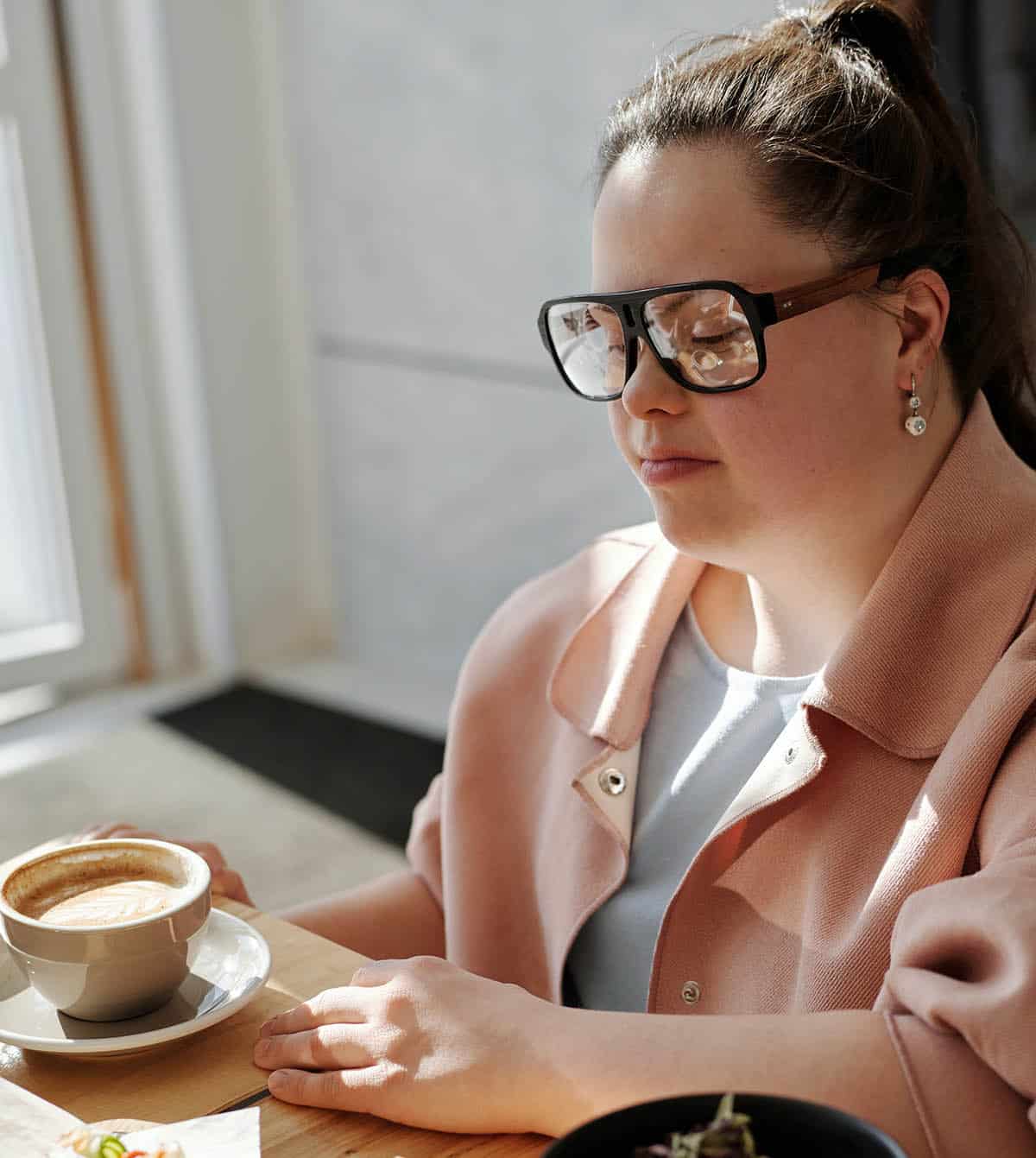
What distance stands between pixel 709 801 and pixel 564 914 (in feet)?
0.51

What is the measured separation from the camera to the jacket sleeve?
0.70 meters

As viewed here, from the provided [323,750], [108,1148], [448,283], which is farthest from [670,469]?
[323,750]

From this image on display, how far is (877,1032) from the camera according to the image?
0.75 m

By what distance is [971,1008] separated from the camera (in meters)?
0.71

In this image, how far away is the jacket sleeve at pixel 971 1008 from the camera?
2.30 ft

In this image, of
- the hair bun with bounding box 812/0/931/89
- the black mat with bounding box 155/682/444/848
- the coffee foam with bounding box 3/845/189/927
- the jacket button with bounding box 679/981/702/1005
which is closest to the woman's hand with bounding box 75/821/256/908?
the coffee foam with bounding box 3/845/189/927

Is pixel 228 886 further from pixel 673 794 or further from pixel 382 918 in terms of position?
pixel 673 794

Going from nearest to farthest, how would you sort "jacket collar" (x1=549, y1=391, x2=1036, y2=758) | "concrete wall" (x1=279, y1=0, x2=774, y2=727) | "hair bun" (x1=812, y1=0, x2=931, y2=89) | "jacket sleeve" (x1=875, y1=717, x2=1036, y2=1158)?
1. "jacket sleeve" (x1=875, y1=717, x2=1036, y2=1158)
2. "jacket collar" (x1=549, y1=391, x2=1036, y2=758)
3. "hair bun" (x1=812, y1=0, x2=931, y2=89)
4. "concrete wall" (x1=279, y1=0, x2=774, y2=727)

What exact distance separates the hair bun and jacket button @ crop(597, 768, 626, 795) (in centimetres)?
55

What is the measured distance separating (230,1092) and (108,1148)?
4.1 inches

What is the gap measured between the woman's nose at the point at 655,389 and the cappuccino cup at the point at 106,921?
0.44 m

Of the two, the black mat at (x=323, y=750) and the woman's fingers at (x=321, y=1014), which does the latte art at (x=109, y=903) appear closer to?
the woman's fingers at (x=321, y=1014)

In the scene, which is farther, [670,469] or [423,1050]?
[670,469]

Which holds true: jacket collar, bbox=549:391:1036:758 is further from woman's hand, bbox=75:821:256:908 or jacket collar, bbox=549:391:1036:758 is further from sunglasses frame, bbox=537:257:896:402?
woman's hand, bbox=75:821:256:908
